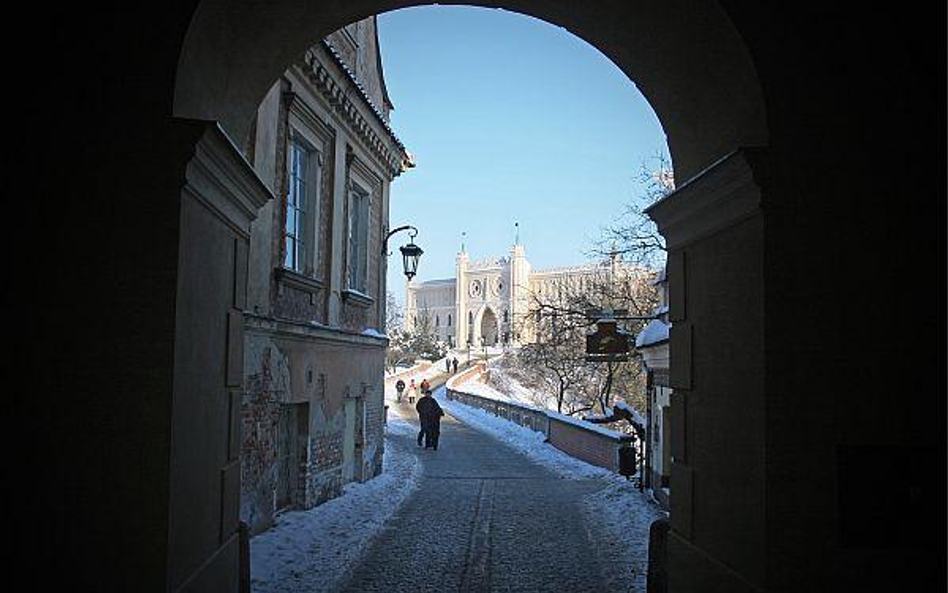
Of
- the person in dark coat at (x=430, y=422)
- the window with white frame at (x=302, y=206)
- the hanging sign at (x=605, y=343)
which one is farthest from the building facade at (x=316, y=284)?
the person in dark coat at (x=430, y=422)

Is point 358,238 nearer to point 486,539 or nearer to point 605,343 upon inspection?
point 605,343

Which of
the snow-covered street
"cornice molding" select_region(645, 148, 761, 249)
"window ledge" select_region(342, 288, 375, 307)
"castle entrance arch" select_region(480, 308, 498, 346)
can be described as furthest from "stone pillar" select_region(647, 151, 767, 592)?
"castle entrance arch" select_region(480, 308, 498, 346)

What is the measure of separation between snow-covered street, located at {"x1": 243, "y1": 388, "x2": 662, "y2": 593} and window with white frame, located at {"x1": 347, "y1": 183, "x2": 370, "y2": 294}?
3.65 metres

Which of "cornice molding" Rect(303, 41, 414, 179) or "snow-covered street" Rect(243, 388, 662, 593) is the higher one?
"cornice molding" Rect(303, 41, 414, 179)

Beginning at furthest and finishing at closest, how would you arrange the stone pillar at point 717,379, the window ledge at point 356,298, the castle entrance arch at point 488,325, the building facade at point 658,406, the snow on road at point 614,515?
the castle entrance arch at point 488,325 < the window ledge at point 356,298 < the building facade at point 658,406 < the snow on road at point 614,515 < the stone pillar at point 717,379

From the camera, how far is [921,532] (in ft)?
15.6

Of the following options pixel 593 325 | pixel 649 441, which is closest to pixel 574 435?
pixel 649 441

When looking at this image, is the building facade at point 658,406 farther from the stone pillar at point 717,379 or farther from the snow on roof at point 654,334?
the stone pillar at point 717,379

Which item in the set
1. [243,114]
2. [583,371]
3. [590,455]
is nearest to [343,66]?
[243,114]

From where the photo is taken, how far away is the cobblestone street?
846 cm

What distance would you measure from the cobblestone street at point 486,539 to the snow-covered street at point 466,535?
1cm

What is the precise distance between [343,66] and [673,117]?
681 centimetres

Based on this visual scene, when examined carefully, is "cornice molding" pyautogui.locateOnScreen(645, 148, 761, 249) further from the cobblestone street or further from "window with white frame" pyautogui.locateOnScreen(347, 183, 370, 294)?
"window with white frame" pyautogui.locateOnScreen(347, 183, 370, 294)

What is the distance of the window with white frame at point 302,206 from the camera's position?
38.0ft
